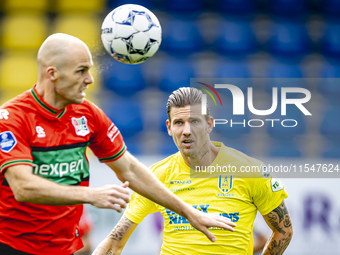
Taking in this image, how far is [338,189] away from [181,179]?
2.75m

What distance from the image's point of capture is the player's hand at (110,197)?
6.89ft

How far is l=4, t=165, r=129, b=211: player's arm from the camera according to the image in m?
2.11

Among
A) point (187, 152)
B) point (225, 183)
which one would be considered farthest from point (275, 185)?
point (187, 152)

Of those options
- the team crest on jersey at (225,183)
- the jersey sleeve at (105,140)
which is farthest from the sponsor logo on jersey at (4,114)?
the team crest on jersey at (225,183)

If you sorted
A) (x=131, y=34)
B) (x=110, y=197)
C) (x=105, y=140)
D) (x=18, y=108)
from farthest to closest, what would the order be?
(x=131, y=34) < (x=105, y=140) < (x=18, y=108) < (x=110, y=197)

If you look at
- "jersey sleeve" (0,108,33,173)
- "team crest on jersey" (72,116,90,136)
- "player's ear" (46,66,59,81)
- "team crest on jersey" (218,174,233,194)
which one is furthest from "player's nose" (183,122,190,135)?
"jersey sleeve" (0,108,33,173)

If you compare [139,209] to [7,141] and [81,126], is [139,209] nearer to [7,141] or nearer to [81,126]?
[81,126]

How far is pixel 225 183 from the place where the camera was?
127 inches

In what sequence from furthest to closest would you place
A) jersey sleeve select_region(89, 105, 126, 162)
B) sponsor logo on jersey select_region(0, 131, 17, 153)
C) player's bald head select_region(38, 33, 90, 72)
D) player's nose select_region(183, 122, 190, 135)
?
player's nose select_region(183, 122, 190, 135) < jersey sleeve select_region(89, 105, 126, 162) < player's bald head select_region(38, 33, 90, 72) < sponsor logo on jersey select_region(0, 131, 17, 153)

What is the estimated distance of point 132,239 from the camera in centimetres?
520

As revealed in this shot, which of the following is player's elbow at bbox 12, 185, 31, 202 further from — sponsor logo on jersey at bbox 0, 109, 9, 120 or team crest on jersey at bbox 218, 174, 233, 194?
team crest on jersey at bbox 218, 174, 233, 194

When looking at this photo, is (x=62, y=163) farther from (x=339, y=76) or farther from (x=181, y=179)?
(x=339, y=76)

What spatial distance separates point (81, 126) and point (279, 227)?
1687 mm

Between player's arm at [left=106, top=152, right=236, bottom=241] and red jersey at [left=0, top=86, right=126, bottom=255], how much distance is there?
9.9 inches
